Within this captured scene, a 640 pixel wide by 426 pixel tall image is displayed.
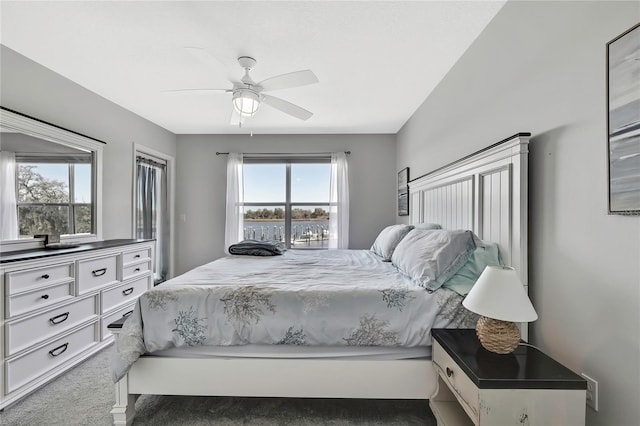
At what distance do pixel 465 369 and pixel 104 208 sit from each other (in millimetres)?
3670

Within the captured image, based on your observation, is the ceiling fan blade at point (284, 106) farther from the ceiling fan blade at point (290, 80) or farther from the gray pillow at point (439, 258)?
the gray pillow at point (439, 258)

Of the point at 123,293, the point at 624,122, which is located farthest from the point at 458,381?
the point at 123,293

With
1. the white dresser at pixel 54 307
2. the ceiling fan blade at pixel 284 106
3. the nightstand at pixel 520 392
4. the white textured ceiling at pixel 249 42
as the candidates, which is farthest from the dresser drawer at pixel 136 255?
the nightstand at pixel 520 392

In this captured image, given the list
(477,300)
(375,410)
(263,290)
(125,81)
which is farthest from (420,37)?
(125,81)

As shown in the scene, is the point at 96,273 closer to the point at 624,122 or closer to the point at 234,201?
the point at 234,201

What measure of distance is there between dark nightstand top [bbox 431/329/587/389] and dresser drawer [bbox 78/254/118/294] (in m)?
2.67

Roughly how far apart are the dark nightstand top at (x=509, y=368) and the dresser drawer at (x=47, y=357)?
2600mm

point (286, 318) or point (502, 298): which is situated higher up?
point (502, 298)

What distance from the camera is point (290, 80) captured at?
208 cm

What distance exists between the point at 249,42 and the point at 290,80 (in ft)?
1.38

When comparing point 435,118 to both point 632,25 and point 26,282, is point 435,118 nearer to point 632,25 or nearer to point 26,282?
point 632,25

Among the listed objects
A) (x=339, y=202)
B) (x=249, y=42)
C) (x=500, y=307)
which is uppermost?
(x=249, y=42)

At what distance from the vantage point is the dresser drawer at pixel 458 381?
116 centimetres

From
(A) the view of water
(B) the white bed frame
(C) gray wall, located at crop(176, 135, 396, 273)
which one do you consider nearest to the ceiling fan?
(B) the white bed frame
